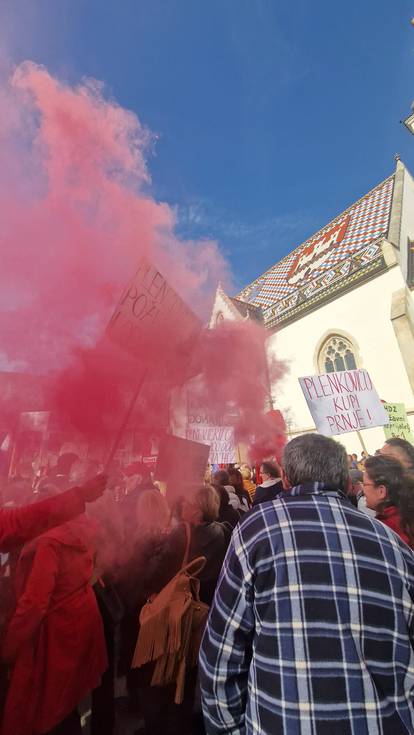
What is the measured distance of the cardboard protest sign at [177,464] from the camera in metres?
3.69

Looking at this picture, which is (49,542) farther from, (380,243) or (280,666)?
(380,243)

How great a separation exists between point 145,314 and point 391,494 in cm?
245

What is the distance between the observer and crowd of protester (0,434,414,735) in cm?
116

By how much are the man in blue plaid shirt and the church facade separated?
12.7 meters

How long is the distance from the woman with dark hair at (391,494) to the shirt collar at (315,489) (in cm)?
132

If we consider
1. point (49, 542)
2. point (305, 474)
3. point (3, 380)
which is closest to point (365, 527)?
point (305, 474)

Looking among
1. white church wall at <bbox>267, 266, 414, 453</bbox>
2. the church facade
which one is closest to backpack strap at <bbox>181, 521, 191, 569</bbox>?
the church facade

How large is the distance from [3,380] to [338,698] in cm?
336

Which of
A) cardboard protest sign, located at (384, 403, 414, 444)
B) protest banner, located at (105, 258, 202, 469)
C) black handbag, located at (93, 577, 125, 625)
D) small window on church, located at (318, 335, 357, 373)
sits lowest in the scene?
black handbag, located at (93, 577, 125, 625)

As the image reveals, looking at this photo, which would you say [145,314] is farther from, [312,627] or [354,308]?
[354,308]

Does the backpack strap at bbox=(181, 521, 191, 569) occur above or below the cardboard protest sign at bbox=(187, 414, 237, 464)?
below

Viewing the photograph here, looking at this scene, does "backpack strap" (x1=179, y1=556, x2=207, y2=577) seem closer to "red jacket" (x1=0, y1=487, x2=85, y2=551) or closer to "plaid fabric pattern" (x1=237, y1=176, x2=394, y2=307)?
"red jacket" (x1=0, y1=487, x2=85, y2=551)

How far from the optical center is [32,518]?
176 centimetres

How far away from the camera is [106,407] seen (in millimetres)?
3523
